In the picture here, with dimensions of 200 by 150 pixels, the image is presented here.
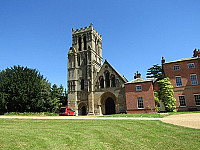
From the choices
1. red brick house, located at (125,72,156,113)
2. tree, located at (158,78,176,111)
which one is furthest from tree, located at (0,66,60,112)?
tree, located at (158,78,176,111)

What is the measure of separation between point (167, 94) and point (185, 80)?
449 centimetres

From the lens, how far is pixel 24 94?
99.2ft

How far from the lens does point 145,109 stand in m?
29.6

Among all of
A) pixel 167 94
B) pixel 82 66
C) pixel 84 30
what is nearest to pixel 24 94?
pixel 82 66

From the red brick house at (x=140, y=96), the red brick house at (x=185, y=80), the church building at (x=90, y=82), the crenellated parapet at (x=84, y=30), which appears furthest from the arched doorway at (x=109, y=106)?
the crenellated parapet at (x=84, y=30)

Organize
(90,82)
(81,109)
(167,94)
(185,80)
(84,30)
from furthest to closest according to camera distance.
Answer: (84,30)
(81,109)
(90,82)
(185,80)
(167,94)

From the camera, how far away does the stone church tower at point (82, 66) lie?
3841 cm

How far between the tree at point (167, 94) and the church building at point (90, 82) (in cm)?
794

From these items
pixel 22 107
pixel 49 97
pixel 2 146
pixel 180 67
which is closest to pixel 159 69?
pixel 180 67

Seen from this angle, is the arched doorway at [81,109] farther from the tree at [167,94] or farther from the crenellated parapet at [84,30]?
the crenellated parapet at [84,30]

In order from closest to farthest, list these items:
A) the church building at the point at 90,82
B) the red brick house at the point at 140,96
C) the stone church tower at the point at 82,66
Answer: the red brick house at the point at 140,96 < the church building at the point at 90,82 < the stone church tower at the point at 82,66

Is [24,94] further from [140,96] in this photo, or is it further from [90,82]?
[140,96]

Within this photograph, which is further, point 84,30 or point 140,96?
point 84,30

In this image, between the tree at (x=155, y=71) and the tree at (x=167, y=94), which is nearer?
A: the tree at (x=167, y=94)
